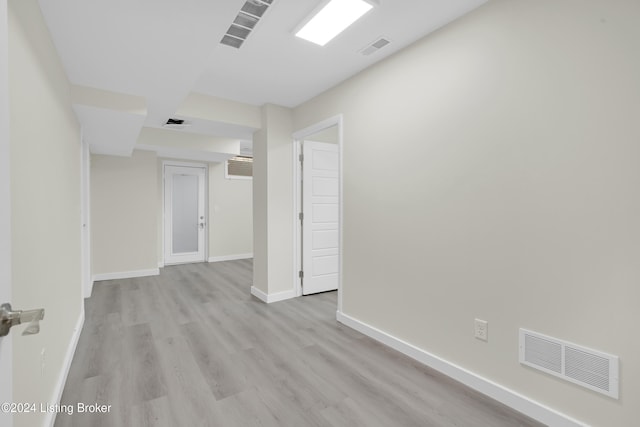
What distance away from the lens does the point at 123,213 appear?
527cm

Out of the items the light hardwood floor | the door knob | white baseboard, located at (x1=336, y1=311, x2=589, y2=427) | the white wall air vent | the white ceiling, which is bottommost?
the light hardwood floor

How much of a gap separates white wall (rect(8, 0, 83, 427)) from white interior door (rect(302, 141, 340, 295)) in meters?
2.50

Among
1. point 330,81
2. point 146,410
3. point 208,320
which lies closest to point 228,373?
point 146,410

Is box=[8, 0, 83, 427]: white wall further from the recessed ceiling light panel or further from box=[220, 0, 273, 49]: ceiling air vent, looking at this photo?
the recessed ceiling light panel

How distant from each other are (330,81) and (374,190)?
1.29 meters

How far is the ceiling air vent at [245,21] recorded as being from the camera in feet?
6.59

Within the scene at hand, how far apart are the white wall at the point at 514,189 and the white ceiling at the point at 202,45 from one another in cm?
29

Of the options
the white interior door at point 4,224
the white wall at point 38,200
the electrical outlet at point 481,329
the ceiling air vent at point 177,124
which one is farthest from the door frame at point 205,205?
the white interior door at point 4,224

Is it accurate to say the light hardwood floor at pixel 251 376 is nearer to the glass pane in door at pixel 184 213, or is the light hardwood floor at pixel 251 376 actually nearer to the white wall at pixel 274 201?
the white wall at pixel 274 201

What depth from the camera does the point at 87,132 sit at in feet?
11.7

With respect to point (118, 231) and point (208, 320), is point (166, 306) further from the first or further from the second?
point (118, 231)

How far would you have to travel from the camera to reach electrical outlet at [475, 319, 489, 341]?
2.06 meters

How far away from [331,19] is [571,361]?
259 cm

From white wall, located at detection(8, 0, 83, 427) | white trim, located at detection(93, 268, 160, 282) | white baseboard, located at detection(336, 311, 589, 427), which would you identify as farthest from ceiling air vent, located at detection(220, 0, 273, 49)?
white trim, located at detection(93, 268, 160, 282)
